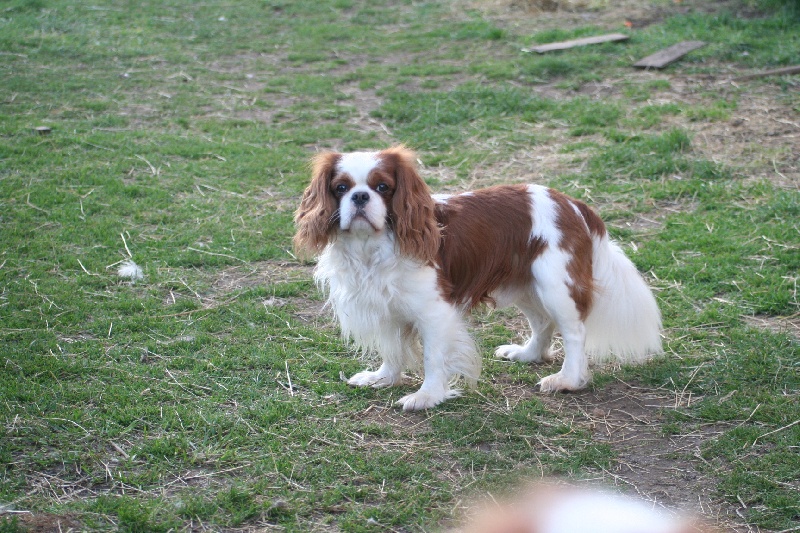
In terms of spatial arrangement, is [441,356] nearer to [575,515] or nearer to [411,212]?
[411,212]

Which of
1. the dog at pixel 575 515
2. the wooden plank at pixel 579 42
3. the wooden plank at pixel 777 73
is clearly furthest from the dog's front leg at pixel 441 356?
the wooden plank at pixel 579 42

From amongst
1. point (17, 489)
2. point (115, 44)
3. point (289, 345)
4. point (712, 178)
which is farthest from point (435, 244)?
point (115, 44)

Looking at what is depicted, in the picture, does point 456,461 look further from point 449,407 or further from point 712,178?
point 712,178

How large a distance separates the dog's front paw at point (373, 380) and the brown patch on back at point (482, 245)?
Result: 56 centimetres

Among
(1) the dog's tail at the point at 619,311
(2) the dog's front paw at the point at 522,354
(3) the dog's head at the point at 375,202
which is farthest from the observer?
(2) the dog's front paw at the point at 522,354

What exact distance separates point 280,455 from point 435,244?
1287mm

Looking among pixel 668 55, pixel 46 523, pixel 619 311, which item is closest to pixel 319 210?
pixel 619 311

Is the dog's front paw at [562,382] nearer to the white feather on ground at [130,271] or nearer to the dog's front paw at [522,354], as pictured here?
the dog's front paw at [522,354]

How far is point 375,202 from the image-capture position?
454 cm

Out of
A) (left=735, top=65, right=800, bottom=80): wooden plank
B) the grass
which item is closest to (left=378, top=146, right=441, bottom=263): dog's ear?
the grass

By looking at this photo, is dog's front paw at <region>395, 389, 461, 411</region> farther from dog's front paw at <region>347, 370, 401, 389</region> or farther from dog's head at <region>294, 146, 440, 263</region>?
dog's head at <region>294, 146, 440, 263</region>

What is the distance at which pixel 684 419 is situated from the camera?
179 inches

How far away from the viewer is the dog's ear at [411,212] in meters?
4.56

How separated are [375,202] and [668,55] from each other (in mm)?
7017
